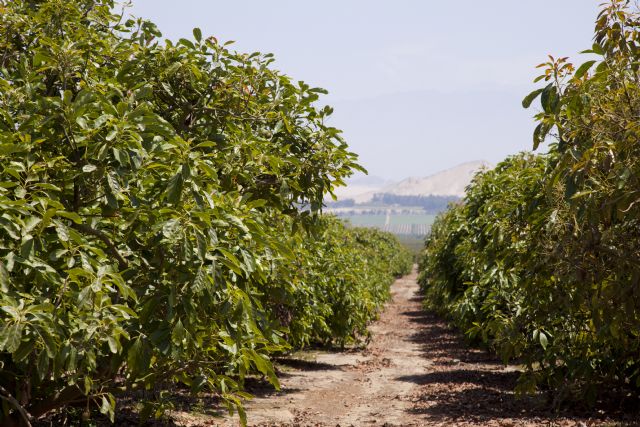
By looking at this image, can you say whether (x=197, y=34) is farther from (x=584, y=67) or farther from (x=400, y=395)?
(x=400, y=395)

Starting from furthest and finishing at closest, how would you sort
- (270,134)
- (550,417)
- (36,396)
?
(550,417) < (270,134) < (36,396)

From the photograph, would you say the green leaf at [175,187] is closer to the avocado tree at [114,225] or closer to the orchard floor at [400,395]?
the avocado tree at [114,225]

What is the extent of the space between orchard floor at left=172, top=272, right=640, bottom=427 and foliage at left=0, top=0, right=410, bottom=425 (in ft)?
17.7

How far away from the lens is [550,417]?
1062 cm

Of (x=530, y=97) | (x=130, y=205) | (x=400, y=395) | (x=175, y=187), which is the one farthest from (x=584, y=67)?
(x=400, y=395)

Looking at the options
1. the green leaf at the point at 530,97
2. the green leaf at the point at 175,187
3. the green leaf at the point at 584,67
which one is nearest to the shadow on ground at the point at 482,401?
the green leaf at the point at 530,97

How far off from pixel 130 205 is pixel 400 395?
10796 mm

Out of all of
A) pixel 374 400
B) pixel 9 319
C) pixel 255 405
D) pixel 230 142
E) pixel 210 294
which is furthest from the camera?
pixel 374 400

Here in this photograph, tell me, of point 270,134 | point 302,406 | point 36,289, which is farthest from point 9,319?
point 302,406

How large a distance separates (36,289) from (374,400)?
10.8m

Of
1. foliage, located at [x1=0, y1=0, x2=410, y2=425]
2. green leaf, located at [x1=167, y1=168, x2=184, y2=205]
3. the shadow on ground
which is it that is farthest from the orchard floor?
green leaf, located at [x1=167, y1=168, x2=184, y2=205]

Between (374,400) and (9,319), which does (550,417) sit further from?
(9,319)

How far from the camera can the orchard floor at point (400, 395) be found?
36.6ft

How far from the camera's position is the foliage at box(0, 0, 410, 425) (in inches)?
165
